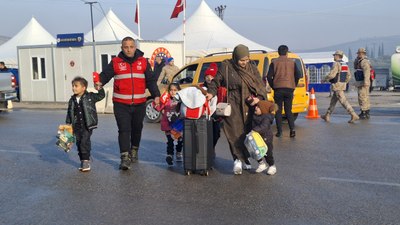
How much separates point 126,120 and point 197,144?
1.26 m

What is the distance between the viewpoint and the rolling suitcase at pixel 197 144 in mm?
6988

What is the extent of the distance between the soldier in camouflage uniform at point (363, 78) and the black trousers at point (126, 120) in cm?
799

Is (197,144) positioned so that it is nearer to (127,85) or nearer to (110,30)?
(127,85)

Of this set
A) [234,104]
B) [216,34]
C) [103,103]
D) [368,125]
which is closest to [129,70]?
[234,104]

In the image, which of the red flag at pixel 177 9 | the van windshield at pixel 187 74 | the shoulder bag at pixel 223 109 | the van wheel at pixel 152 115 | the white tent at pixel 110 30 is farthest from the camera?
the white tent at pixel 110 30

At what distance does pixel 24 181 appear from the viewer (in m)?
7.09

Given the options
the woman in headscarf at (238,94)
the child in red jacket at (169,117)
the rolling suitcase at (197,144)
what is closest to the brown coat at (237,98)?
the woman in headscarf at (238,94)

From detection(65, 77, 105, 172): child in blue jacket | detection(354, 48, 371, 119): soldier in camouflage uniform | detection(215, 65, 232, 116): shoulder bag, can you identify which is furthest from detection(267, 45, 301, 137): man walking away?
detection(65, 77, 105, 172): child in blue jacket

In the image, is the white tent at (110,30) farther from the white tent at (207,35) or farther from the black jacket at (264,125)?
the black jacket at (264,125)

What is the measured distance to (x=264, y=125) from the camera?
6930 mm

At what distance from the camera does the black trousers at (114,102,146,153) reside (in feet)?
24.8

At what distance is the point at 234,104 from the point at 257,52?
237 inches

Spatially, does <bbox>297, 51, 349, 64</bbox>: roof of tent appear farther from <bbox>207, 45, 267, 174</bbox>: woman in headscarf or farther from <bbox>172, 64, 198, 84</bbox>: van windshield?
<bbox>207, 45, 267, 174</bbox>: woman in headscarf

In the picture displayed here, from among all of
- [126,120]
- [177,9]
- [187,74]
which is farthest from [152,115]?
[177,9]
